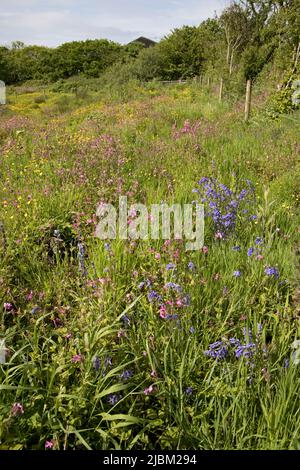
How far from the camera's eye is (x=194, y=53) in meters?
34.2

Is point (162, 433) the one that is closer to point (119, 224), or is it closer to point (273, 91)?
point (119, 224)

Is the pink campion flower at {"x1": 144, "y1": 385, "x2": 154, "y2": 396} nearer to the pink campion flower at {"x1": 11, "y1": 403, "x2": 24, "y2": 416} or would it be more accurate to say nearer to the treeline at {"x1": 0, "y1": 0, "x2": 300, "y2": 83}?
the pink campion flower at {"x1": 11, "y1": 403, "x2": 24, "y2": 416}

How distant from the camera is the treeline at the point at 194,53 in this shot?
1092 cm

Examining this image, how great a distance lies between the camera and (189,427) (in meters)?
1.64

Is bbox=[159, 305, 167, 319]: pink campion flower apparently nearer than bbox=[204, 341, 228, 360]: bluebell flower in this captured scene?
No

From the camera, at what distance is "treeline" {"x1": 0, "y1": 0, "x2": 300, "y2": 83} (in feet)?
35.8

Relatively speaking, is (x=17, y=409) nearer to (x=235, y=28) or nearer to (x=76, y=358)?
(x=76, y=358)

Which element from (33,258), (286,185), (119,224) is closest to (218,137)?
(286,185)

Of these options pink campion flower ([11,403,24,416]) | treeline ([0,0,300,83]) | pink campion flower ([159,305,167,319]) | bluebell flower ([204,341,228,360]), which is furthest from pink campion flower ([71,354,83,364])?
treeline ([0,0,300,83])

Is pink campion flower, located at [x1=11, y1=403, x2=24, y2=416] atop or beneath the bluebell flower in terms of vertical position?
beneath

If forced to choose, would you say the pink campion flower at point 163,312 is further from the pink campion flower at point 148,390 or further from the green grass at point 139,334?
the pink campion flower at point 148,390

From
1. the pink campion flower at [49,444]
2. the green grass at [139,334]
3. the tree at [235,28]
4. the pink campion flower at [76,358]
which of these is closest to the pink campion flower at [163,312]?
the green grass at [139,334]

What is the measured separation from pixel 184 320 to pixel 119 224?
1.21 meters

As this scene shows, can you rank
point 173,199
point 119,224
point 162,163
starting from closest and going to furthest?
1. point 119,224
2. point 173,199
3. point 162,163
